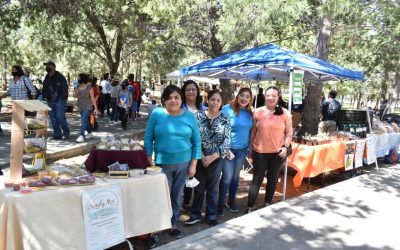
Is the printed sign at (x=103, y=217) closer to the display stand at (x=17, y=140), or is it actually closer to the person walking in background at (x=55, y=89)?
the display stand at (x=17, y=140)

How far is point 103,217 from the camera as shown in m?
3.31

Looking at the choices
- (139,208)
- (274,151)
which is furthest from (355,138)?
(139,208)

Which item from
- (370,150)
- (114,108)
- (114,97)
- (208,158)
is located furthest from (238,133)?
(114,108)

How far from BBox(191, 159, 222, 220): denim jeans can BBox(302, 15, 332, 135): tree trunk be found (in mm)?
4692

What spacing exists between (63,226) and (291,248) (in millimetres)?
2347

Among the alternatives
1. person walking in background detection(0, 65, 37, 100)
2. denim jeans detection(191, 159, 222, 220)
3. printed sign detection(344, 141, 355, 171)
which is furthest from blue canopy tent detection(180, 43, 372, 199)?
person walking in background detection(0, 65, 37, 100)

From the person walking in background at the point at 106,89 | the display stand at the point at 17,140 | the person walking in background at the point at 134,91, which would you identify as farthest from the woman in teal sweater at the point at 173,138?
the person walking in background at the point at 106,89

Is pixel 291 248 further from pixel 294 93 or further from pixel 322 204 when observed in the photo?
pixel 294 93

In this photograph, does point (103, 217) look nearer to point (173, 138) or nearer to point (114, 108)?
point (173, 138)

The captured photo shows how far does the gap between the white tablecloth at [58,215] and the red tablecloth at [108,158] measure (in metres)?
0.26

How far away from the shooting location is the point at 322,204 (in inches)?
211

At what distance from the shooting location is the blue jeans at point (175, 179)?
392 centimetres

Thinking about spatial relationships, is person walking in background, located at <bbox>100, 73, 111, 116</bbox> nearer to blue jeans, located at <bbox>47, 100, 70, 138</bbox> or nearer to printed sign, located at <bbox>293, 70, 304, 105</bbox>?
blue jeans, located at <bbox>47, 100, 70, 138</bbox>

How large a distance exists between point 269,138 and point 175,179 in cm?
150
